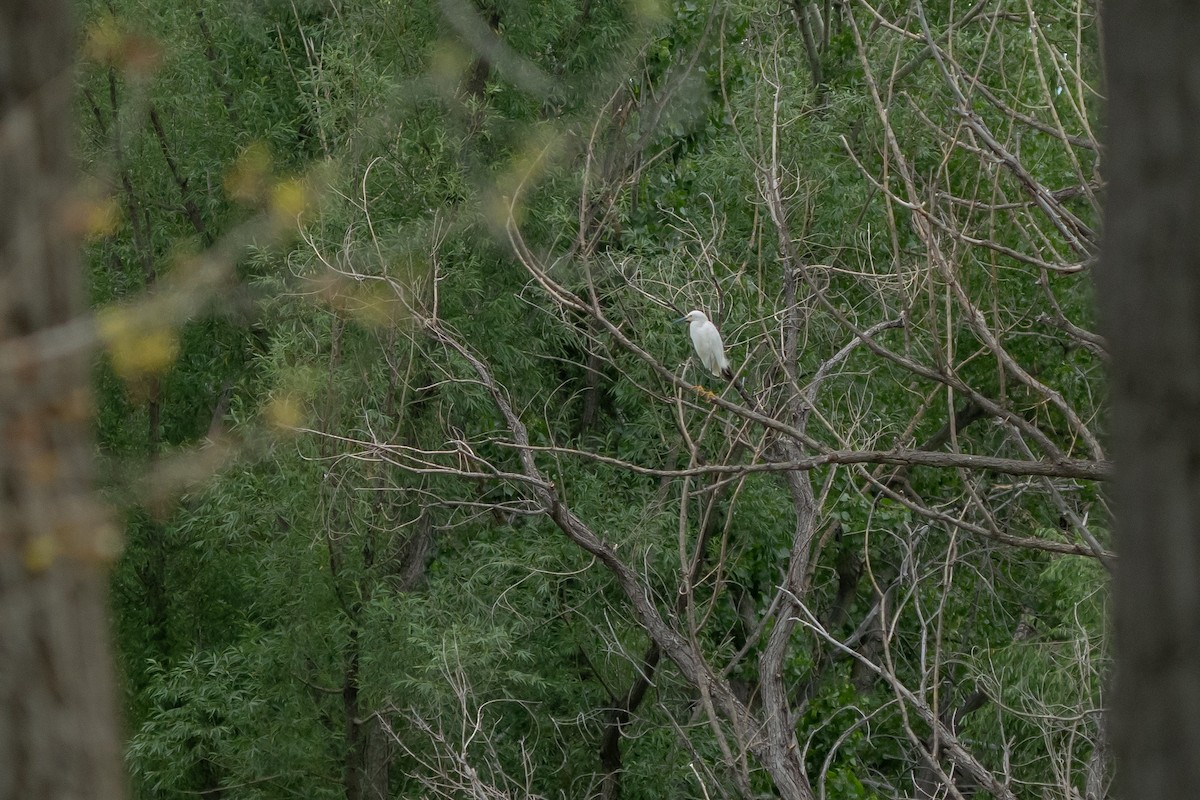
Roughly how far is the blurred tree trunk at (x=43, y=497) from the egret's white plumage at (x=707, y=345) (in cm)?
572

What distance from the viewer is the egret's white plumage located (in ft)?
24.6

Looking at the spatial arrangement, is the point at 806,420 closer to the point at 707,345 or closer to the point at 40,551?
the point at 707,345

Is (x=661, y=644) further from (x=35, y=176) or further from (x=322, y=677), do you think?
(x=35, y=176)

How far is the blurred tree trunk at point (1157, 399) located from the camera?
125cm

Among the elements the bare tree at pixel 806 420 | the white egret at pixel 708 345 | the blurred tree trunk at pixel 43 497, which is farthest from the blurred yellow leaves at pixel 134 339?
the white egret at pixel 708 345

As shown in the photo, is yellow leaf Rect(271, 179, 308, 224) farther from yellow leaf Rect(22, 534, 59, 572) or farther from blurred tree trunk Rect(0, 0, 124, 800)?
→ yellow leaf Rect(22, 534, 59, 572)

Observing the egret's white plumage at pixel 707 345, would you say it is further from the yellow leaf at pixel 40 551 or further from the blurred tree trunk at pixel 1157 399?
the blurred tree trunk at pixel 1157 399

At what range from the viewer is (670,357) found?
8.94 meters

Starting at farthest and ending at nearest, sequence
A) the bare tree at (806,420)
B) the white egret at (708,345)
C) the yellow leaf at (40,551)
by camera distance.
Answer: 1. the white egret at (708,345)
2. the bare tree at (806,420)
3. the yellow leaf at (40,551)

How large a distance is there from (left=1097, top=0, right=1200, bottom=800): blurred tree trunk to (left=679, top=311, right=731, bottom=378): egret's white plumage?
19.9 ft

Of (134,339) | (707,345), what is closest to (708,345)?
(707,345)

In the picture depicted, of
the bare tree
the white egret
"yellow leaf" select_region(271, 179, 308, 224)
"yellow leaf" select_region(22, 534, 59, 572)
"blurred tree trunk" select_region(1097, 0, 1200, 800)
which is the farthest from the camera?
the white egret

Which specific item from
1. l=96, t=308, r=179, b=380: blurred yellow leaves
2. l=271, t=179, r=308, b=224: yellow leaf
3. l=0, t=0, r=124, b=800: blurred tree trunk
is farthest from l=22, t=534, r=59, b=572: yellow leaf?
l=271, t=179, r=308, b=224: yellow leaf

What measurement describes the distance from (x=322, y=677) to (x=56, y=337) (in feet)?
26.0
